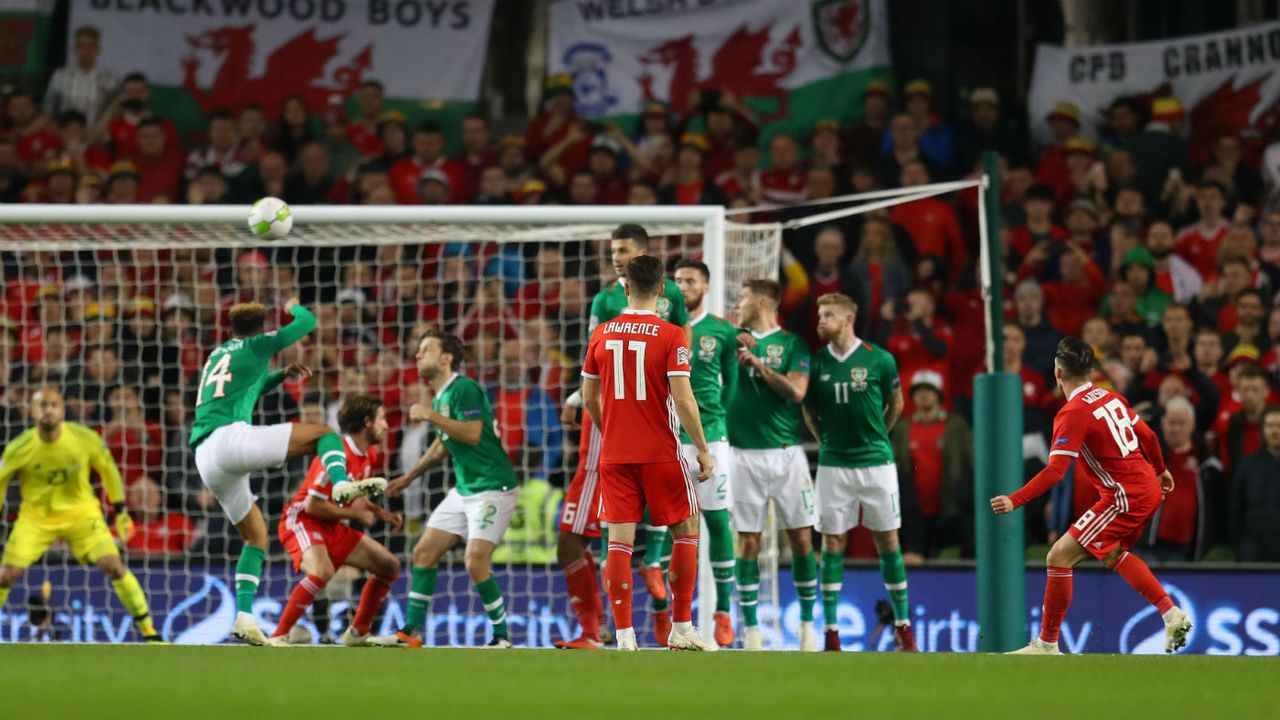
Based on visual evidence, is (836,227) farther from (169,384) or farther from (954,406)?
(169,384)

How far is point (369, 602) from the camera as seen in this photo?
31.8 feet

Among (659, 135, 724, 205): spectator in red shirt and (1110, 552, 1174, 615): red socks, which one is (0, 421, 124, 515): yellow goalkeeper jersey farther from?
(1110, 552, 1174, 615): red socks

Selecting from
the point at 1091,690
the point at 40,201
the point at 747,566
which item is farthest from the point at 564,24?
the point at 1091,690

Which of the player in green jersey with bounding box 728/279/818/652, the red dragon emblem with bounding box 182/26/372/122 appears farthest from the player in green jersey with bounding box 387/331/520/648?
the red dragon emblem with bounding box 182/26/372/122

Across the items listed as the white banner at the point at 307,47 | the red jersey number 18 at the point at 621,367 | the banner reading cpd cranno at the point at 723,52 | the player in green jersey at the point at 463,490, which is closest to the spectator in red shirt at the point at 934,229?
the banner reading cpd cranno at the point at 723,52

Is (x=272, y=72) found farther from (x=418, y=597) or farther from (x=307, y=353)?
(x=418, y=597)

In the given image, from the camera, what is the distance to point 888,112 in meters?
15.2

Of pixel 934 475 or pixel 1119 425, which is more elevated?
pixel 1119 425

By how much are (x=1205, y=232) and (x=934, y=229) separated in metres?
2.12

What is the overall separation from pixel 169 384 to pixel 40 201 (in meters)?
3.29

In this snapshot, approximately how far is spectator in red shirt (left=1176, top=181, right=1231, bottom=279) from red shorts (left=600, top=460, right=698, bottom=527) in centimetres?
679

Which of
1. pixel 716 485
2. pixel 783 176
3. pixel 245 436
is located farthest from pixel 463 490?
pixel 783 176

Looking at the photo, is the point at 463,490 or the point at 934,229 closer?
the point at 463,490

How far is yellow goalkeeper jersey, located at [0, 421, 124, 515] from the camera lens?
440 inches
